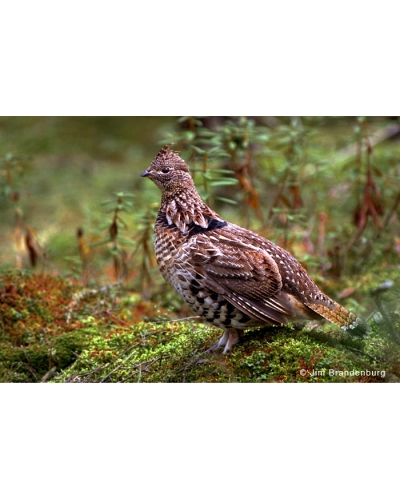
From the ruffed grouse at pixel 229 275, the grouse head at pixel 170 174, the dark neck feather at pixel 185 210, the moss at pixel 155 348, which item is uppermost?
the grouse head at pixel 170 174

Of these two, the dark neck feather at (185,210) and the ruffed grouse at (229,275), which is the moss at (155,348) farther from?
the dark neck feather at (185,210)

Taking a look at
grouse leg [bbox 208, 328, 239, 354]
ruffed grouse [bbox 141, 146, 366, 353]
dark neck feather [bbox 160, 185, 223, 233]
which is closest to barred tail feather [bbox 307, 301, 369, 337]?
ruffed grouse [bbox 141, 146, 366, 353]

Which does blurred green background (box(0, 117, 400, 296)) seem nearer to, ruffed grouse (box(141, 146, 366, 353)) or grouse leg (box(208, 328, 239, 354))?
ruffed grouse (box(141, 146, 366, 353))

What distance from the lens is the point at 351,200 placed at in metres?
9.96

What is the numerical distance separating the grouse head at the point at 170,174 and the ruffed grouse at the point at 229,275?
0.8 inches

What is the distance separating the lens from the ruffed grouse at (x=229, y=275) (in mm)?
5445

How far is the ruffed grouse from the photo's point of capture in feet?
17.9

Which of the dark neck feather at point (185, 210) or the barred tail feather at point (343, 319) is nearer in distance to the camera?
the barred tail feather at point (343, 319)

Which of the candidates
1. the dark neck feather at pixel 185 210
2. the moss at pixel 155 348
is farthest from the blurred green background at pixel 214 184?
the moss at pixel 155 348

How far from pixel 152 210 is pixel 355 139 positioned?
287cm

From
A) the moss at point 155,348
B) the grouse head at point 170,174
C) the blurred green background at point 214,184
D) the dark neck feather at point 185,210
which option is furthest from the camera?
the blurred green background at point 214,184

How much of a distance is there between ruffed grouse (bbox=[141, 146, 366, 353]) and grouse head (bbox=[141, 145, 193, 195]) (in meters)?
0.02

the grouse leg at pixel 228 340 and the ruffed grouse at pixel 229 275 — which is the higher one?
the ruffed grouse at pixel 229 275

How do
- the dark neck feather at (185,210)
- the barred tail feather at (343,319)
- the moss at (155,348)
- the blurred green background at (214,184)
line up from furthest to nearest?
the blurred green background at (214,184) → the dark neck feather at (185,210) → the barred tail feather at (343,319) → the moss at (155,348)
